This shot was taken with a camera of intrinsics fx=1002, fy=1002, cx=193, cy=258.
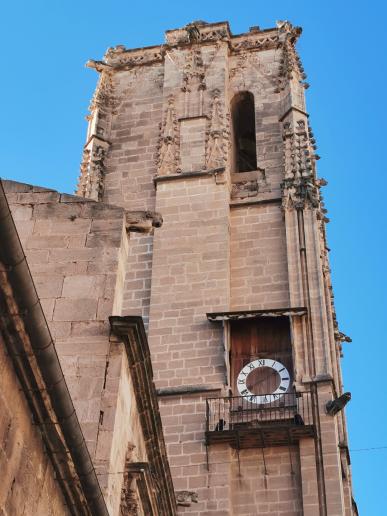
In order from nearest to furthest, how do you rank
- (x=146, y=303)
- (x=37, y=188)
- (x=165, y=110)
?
(x=37, y=188), (x=146, y=303), (x=165, y=110)

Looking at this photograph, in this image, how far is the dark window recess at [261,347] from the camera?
67.7ft

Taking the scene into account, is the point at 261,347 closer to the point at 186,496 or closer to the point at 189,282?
the point at 189,282

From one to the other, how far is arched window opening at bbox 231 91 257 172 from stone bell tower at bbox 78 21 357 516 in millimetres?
55

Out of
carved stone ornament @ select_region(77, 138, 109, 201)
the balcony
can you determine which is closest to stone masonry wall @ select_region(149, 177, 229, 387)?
the balcony

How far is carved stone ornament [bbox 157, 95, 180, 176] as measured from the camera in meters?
24.8

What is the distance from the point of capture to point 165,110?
1038 inches

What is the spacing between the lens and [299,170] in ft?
78.7

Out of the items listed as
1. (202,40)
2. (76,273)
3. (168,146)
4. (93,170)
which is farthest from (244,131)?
(76,273)

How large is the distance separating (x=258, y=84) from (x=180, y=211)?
5619 mm

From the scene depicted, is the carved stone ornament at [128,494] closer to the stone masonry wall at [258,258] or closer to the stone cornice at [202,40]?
the stone masonry wall at [258,258]

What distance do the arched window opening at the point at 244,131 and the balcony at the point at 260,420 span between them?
335 inches

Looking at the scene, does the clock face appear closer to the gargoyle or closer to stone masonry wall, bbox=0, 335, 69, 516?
the gargoyle

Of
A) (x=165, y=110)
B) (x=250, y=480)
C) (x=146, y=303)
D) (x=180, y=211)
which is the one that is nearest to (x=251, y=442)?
(x=250, y=480)

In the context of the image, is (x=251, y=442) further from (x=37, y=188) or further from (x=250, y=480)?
(x=37, y=188)
